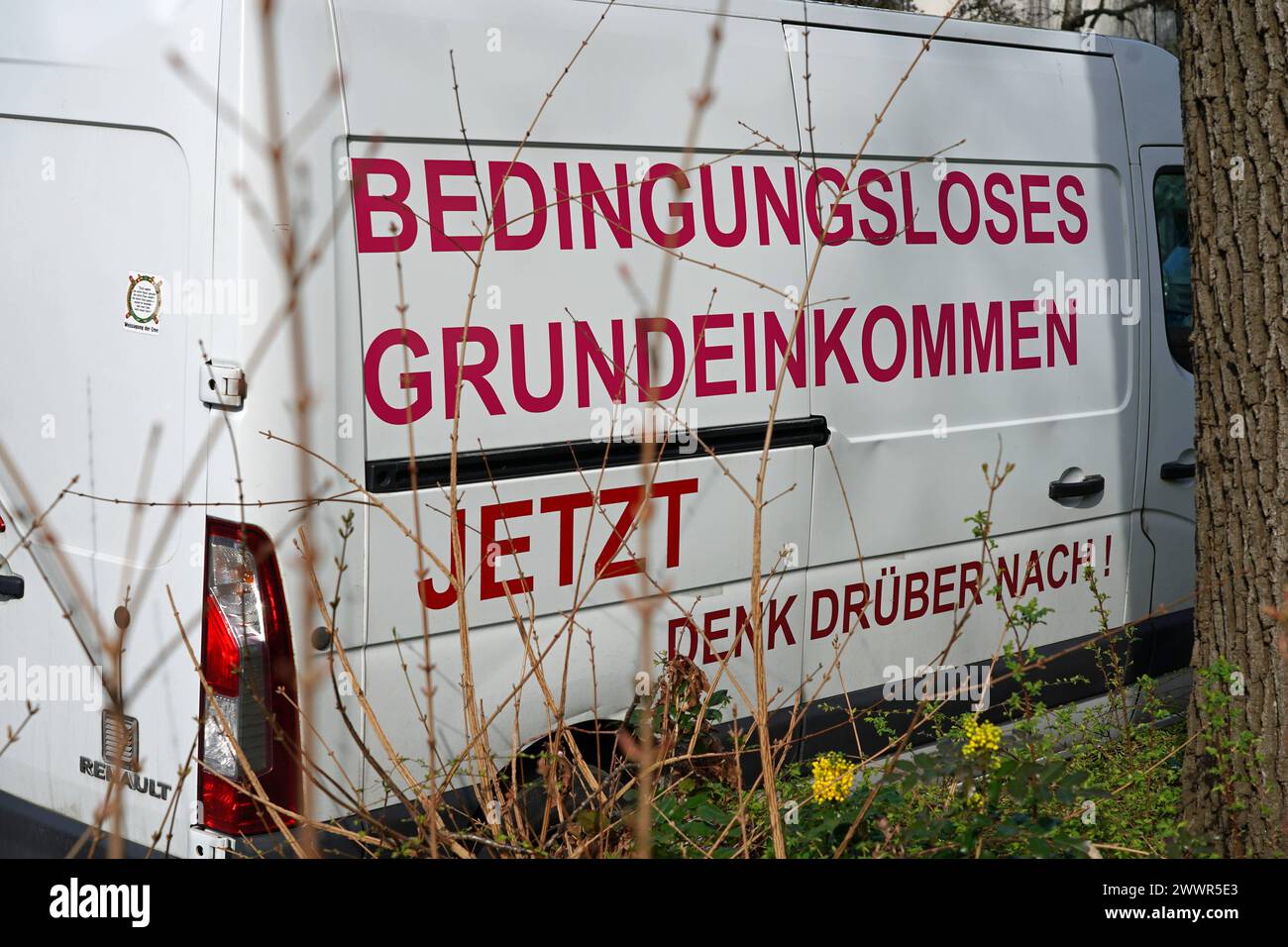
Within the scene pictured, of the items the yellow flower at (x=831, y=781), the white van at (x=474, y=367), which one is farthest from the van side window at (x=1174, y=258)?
the yellow flower at (x=831, y=781)

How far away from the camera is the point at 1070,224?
4402 millimetres

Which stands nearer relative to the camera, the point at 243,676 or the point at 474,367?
the point at 243,676

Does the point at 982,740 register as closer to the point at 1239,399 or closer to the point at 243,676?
the point at 1239,399

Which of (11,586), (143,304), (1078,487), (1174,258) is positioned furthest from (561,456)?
(1174,258)

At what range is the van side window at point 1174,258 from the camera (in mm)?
4793

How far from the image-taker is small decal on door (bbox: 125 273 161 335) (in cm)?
282

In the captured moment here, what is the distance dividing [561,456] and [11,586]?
1400mm

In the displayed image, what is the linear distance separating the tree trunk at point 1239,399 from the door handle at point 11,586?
9.43ft

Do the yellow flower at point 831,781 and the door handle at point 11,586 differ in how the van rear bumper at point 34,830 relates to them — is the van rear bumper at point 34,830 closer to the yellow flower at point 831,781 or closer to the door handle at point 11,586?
the door handle at point 11,586

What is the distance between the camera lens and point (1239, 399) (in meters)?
3.09

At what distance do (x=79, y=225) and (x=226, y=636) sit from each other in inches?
40.3
